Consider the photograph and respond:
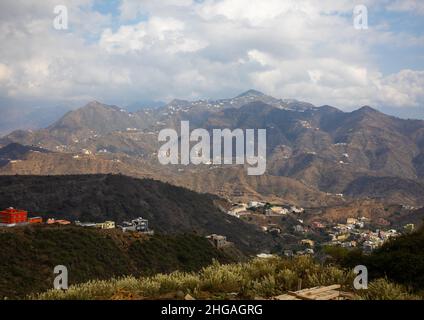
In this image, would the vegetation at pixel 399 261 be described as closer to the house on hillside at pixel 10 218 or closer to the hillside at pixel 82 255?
the hillside at pixel 82 255

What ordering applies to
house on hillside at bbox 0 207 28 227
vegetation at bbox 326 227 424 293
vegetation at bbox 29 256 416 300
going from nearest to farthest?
vegetation at bbox 29 256 416 300
vegetation at bbox 326 227 424 293
house on hillside at bbox 0 207 28 227

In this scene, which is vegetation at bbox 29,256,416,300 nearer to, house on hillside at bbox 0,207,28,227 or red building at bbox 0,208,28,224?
house on hillside at bbox 0,207,28,227

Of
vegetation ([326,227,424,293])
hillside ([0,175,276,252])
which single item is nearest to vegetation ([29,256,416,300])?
vegetation ([326,227,424,293])

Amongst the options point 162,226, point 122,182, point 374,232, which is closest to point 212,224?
point 162,226

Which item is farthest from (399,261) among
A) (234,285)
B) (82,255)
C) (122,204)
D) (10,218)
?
(122,204)

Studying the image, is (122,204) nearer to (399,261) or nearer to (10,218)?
(10,218)
